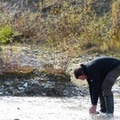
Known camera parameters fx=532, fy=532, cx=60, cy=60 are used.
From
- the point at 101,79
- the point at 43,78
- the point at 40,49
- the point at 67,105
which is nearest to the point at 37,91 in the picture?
the point at 43,78

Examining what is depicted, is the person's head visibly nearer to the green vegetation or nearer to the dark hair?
the dark hair

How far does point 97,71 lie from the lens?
10.6m

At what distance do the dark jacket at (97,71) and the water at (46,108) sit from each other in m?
0.57

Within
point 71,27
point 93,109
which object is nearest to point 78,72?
point 93,109

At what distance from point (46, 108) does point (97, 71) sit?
193 centimetres

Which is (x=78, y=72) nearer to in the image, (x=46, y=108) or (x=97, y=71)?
(x=97, y=71)

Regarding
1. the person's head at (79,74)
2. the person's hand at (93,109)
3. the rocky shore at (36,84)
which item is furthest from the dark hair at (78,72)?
the rocky shore at (36,84)

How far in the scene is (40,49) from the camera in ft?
73.6

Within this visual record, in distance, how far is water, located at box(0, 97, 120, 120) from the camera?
35.0 ft

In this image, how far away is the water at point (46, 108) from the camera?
420 inches

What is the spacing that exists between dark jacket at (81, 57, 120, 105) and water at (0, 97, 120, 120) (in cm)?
57

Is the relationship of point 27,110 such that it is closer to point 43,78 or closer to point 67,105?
point 67,105

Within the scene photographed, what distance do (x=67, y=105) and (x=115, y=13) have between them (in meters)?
10.5

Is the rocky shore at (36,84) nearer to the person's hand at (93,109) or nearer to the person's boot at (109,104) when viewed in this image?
the person's boot at (109,104)
